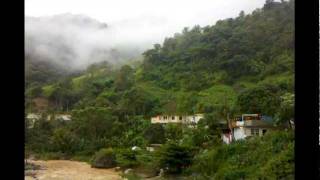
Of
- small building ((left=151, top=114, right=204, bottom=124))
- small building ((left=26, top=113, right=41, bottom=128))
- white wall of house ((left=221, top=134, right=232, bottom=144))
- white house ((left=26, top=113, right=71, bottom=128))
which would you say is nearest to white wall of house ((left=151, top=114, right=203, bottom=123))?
small building ((left=151, top=114, right=204, bottom=124))

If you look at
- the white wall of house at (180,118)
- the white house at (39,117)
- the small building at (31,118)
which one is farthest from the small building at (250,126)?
the small building at (31,118)

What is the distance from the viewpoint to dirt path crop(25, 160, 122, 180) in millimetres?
1413

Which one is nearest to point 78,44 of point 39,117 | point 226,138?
point 39,117

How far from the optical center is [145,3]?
143 centimetres

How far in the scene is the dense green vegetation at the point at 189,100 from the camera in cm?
144

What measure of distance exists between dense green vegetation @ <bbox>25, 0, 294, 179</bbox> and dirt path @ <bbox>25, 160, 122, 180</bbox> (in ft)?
0.09

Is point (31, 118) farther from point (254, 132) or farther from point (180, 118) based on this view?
point (254, 132)

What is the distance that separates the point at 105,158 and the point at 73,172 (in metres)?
0.13

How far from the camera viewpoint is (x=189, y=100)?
1.49m

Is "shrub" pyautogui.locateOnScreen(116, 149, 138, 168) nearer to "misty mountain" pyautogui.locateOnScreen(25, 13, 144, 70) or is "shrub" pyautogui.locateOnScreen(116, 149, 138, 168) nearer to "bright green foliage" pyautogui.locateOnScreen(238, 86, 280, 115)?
"misty mountain" pyautogui.locateOnScreen(25, 13, 144, 70)

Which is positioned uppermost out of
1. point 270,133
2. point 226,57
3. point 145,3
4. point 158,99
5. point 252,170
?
point 145,3
